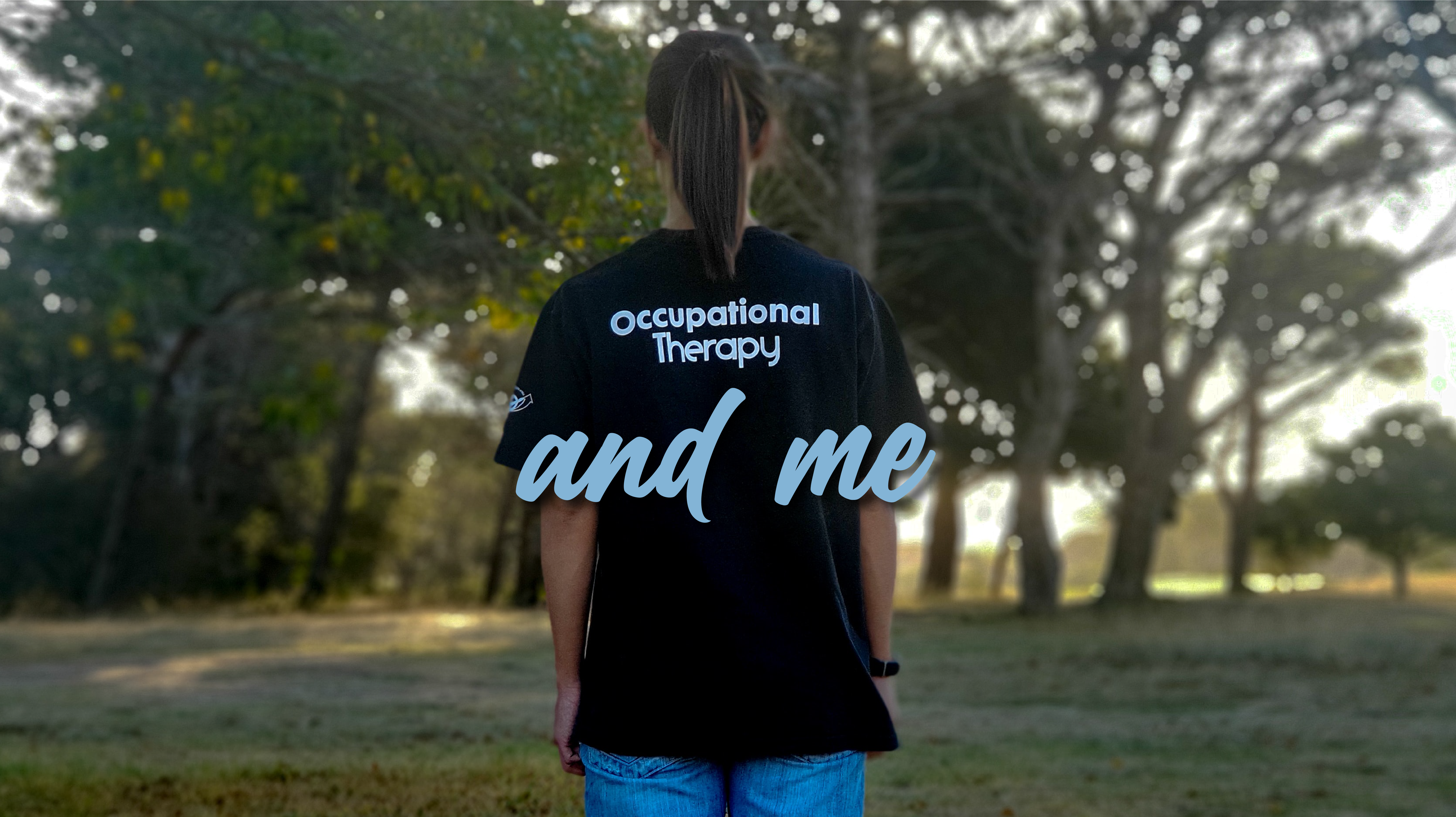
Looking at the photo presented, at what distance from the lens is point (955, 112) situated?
2028 cm

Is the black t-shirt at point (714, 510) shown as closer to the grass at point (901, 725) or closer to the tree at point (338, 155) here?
the tree at point (338, 155)

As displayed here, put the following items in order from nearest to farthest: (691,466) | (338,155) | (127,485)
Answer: (691,466) → (338,155) → (127,485)

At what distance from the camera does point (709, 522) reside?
2266mm

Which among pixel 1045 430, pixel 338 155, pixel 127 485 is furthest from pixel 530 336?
pixel 127 485

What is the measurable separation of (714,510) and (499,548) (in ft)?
87.6

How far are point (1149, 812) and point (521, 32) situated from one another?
15.1ft

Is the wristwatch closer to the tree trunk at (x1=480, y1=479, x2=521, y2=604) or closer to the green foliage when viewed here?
the tree trunk at (x1=480, y1=479, x2=521, y2=604)

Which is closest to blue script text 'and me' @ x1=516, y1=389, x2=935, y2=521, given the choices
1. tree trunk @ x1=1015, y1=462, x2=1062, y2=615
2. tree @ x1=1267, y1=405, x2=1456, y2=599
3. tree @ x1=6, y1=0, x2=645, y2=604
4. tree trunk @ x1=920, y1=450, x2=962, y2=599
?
tree @ x1=6, y1=0, x2=645, y2=604

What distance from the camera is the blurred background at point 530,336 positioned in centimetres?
696

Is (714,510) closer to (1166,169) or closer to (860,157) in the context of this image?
(860,157)

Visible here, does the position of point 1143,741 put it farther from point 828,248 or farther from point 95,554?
point 95,554

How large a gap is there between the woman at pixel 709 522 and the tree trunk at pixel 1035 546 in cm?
2010

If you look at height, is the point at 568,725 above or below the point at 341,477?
below

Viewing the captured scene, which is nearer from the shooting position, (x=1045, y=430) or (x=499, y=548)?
(x=1045, y=430)
